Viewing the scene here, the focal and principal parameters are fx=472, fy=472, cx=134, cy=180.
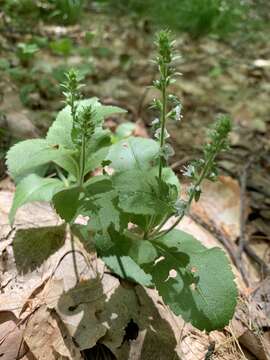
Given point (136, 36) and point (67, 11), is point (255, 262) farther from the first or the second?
point (136, 36)

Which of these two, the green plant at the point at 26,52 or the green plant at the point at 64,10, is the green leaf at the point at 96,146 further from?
the green plant at the point at 64,10

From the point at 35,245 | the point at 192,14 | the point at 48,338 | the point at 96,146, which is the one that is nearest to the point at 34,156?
the point at 96,146

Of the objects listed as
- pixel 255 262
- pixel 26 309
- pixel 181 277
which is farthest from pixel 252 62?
pixel 26 309

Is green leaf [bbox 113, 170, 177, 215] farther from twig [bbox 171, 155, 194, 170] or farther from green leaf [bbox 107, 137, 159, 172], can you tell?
twig [bbox 171, 155, 194, 170]

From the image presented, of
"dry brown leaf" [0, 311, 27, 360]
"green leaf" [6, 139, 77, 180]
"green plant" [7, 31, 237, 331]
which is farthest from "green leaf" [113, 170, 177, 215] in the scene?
"dry brown leaf" [0, 311, 27, 360]

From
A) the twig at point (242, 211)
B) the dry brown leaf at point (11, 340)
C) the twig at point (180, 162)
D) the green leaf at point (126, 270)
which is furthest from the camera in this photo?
the twig at point (180, 162)

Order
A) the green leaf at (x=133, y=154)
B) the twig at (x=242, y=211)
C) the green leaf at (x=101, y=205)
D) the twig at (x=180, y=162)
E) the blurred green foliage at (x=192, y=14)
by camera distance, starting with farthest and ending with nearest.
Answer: the blurred green foliage at (x=192, y=14)
the twig at (x=180, y=162)
the twig at (x=242, y=211)
the green leaf at (x=133, y=154)
the green leaf at (x=101, y=205)

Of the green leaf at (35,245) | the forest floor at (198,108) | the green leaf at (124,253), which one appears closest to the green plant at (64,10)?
the forest floor at (198,108)
